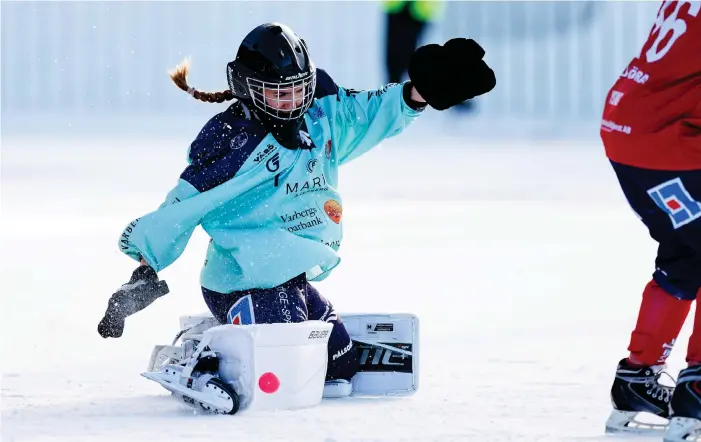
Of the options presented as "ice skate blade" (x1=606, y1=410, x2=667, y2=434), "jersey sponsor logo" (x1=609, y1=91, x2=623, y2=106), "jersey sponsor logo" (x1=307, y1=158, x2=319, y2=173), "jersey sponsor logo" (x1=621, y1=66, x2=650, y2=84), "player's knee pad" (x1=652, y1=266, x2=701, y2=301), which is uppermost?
"jersey sponsor logo" (x1=621, y1=66, x2=650, y2=84)

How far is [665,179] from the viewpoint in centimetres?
340

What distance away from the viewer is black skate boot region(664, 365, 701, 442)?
10.9ft

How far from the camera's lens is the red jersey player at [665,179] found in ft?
11.0

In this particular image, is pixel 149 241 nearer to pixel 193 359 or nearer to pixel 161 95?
pixel 193 359

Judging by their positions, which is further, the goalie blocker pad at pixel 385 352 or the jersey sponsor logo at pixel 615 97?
the goalie blocker pad at pixel 385 352

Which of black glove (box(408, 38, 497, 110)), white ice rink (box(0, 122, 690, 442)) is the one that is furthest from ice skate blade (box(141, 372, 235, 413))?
black glove (box(408, 38, 497, 110))

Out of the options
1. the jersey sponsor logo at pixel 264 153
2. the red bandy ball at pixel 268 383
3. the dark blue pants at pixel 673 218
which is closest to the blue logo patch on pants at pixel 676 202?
the dark blue pants at pixel 673 218

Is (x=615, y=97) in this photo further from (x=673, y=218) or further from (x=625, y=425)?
(x=625, y=425)

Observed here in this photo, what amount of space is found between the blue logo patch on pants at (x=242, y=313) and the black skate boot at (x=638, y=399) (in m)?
1.13

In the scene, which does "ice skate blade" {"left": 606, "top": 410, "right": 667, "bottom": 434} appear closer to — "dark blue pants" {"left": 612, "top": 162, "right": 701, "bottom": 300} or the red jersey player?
the red jersey player

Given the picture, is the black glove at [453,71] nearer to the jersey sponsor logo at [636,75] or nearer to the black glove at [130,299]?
the jersey sponsor logo at [636,75]

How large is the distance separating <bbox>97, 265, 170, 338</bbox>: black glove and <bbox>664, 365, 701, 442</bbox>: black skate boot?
5.27ft

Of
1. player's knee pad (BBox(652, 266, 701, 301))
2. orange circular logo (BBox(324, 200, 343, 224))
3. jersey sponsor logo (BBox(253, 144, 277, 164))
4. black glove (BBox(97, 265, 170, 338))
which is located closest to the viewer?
player's knee pad (BBox(652, 266, 701, 301))

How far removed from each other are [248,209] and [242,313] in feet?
1.03
